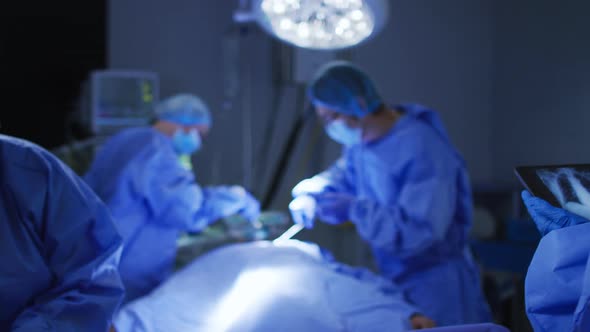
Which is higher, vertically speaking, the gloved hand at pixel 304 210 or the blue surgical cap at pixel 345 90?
the blue surgical cap at pixel 345 90

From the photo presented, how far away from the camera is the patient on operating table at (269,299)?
1320 mm

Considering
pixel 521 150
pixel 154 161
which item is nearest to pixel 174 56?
pixel 154 161

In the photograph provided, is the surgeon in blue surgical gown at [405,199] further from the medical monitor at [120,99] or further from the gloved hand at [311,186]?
the medical monitor at [120,99]

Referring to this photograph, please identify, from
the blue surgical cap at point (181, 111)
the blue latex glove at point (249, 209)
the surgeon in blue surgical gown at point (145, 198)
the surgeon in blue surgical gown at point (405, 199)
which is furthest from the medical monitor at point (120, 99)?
the surgeon in blue surgical gown at point (405, 199)

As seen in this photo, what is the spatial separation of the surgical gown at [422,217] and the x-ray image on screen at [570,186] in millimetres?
677

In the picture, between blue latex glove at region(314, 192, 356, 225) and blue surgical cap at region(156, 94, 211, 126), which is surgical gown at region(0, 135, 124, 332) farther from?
blue surgical cap at region(156, 94, 211, 126)

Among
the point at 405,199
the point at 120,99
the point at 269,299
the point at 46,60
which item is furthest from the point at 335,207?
the point at 46,60

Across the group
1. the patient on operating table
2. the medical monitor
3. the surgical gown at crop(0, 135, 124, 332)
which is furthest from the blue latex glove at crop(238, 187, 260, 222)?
the surgical gown at crop(0, 135, 124, 332)

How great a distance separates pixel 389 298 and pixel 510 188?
2068 mm

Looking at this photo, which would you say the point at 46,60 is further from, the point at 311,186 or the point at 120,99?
the point at 311,186

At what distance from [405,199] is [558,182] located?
76 cm

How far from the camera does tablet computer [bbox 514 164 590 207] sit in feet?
3.20

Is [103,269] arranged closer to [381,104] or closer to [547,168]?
[547,168]

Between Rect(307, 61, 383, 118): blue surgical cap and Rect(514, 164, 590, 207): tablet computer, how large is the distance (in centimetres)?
94
